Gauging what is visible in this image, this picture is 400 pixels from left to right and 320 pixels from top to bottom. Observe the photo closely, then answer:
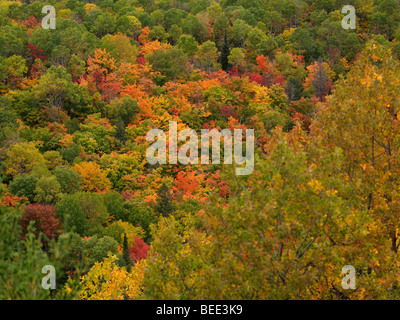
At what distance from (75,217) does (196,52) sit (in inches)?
1791

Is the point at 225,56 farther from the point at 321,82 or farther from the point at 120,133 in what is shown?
the point at 120,133

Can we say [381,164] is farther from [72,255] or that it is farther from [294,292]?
[72,255]

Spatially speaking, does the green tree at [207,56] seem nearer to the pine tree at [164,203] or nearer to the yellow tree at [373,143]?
the pine tree at [164,203]

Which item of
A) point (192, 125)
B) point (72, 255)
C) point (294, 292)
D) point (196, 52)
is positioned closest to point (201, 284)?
point (294, 292)

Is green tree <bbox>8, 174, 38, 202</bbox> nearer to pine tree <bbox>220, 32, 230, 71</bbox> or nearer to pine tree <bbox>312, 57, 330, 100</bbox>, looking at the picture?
pine tree <bbox>220, 32, 230, 71</bbox>

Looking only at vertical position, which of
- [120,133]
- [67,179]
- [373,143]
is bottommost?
[373,143]

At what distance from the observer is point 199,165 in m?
48.9

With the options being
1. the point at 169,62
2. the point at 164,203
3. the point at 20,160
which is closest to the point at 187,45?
the point at 169,62

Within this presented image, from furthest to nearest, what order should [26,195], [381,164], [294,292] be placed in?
[26,195] < [381,164] < [294,292]

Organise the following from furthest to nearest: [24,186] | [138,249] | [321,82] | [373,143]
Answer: [321,82], [24,186], [138,249], [373,143]

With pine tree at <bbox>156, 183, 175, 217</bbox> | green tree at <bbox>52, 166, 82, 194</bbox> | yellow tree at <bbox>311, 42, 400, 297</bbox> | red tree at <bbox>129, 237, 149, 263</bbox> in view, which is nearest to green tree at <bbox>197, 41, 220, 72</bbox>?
pine tree at <bbox>156, 183, 175, 217</bbox>

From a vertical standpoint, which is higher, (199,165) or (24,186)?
(199,165)

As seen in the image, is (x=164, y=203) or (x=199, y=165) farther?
(x=199, y=165)
